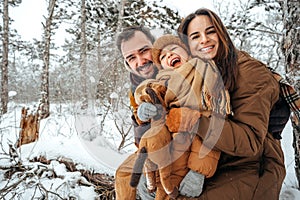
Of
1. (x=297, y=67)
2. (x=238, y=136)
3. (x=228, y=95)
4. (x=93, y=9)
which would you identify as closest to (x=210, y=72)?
(x=228, y=95)

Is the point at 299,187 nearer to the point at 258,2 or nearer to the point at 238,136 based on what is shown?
the point at 238,136

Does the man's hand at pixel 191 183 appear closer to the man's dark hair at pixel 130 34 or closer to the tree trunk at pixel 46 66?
the man's dark hair at pixel 130 34

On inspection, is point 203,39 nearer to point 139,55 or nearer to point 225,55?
point 225,55

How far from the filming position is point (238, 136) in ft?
3.28

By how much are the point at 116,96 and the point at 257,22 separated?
397 centimetres

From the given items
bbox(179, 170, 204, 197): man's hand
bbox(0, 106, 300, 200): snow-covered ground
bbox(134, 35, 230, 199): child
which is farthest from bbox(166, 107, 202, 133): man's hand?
bbox(0, 106, 300, 200): snow-covered ground

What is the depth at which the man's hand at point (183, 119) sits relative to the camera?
99cm

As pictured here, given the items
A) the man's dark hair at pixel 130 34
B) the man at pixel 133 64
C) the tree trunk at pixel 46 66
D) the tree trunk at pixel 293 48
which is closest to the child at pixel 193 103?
the man at pixel 133 64

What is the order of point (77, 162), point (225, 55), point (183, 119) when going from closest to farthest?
point (183, 119) < point (225, 55) < point (77, 162)

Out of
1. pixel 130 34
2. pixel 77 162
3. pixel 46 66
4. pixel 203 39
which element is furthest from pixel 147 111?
pixel 46 66

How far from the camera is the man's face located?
1460mm

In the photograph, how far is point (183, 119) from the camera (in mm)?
989

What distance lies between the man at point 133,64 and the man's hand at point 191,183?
35 centimetres

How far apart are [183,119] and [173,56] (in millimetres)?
381
